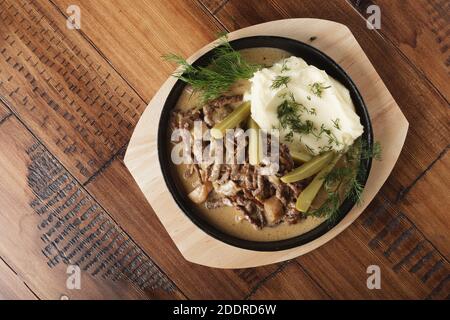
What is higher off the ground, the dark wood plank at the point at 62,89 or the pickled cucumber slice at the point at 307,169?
the dark wood plank at the point at 62,89

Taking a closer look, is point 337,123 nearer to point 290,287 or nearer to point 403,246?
point 403,246

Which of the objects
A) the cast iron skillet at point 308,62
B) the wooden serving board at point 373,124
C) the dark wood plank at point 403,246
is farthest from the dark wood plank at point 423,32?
the dark wood plank at point 403,246

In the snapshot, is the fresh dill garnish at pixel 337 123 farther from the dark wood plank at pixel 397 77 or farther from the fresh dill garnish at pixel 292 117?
the dark wood plank at pixel 397 77

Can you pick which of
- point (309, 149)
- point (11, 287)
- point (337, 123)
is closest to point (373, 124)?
point (337, 123)

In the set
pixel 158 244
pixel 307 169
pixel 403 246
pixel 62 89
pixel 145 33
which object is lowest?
pixel 403 246

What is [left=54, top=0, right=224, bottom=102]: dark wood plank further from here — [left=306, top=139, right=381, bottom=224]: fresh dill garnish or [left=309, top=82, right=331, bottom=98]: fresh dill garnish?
[left=306, top=139, right=381, bottom=224]: fresh dill garnish

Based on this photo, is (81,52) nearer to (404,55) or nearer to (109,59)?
(109,59)
